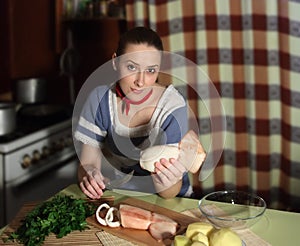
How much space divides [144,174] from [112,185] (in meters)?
0.11

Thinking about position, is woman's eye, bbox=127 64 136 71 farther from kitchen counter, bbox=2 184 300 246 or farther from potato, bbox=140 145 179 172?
kitchen counter, bbox=2 184 300 246

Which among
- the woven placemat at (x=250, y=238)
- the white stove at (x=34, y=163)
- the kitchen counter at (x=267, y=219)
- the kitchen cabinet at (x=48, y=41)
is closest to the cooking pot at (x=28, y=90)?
the kitchen cabinet at (x=48, y=41)

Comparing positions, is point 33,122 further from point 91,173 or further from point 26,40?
point 91,173

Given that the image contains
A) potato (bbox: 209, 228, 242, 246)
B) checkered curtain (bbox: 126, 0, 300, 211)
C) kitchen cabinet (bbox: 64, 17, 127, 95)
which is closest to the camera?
A: potato (bbox: 209, 228, 242, 246)

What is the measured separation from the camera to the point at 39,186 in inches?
75.3

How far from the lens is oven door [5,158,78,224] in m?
1.77

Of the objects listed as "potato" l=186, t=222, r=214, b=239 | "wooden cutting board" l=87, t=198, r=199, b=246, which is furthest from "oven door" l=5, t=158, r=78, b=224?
"potato" l=186, t=222, r=214, b=239

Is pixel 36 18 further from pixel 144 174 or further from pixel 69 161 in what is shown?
pixel 144 174

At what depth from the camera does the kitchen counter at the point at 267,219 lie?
98 cm

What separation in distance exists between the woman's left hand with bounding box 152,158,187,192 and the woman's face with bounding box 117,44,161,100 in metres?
0.15

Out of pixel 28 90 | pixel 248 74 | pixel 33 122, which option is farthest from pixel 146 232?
pixel 28 90

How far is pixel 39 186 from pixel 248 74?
898 mm

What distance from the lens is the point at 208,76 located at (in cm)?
181

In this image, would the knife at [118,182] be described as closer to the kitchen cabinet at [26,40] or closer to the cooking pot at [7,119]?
the cooking pot at [7,119]
